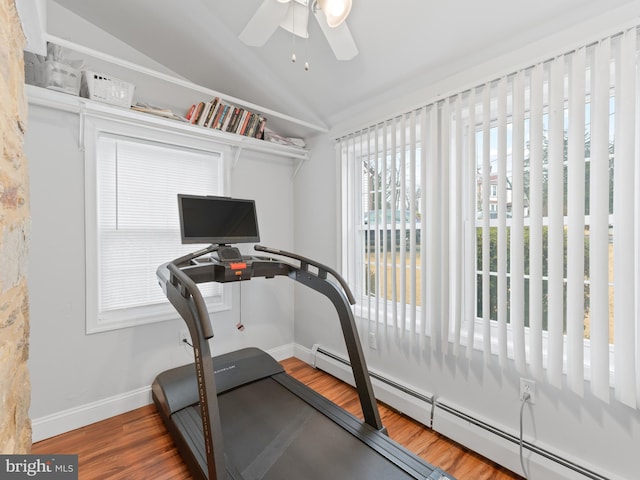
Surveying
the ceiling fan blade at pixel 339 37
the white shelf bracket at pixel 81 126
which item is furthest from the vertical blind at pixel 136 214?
the ceiling fan blade at pixel 339 37

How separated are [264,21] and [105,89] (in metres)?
1.30

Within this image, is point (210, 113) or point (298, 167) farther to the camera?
point (298, 167)

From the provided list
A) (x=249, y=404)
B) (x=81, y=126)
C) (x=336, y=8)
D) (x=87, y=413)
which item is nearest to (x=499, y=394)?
(x=249, y=404)

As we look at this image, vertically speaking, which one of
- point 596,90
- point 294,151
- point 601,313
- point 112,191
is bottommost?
point 601,313

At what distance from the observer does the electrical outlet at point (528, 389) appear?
1.65 metres

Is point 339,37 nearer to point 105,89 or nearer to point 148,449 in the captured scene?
point 105,89

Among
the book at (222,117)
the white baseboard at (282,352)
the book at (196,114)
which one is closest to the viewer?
the book at (196,114)

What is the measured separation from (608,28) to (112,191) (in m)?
3.15

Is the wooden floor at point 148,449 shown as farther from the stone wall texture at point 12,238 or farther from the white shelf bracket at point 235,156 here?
the white shelf bracket at point 235,156

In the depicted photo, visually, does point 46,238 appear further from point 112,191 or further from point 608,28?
point 608,28

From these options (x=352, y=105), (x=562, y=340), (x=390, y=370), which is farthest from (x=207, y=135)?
(x=562, y=340)

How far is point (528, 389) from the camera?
1.66 m

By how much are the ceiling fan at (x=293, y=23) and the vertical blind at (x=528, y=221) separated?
0.74 m

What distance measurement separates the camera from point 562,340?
1.52 m
